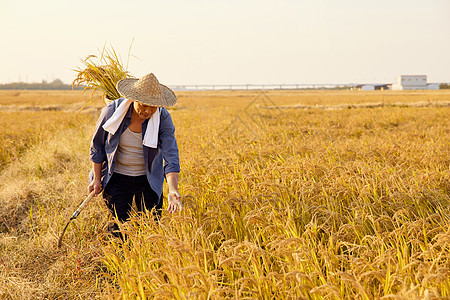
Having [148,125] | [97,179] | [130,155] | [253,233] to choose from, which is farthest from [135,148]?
[253,233]

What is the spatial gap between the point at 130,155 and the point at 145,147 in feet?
0.74

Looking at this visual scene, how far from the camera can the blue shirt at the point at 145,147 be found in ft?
9.48

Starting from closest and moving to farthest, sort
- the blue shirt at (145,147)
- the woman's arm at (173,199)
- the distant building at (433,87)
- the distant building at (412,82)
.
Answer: the woman's arm at (173,199) < the blue shirt at (145,147) < the distant building at (433,87) < the distant building at (412,82)

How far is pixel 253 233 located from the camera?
268 cm

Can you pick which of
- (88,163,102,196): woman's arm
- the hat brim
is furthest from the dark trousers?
the hat brim

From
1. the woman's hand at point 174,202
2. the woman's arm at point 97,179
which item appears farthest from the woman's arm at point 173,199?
the woman's arm at point 97,179

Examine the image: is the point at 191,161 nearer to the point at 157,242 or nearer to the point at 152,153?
the point at 152,153

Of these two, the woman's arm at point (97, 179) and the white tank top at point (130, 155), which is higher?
the white tank top at point (130, 155)

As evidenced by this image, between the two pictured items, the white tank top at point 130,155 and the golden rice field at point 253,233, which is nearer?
the golden rice field at point 253,233

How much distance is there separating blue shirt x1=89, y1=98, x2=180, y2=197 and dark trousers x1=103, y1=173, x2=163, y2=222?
0.11 meters

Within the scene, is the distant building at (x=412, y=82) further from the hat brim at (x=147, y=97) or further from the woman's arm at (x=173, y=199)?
the woman's arm at (x=173, y=199)

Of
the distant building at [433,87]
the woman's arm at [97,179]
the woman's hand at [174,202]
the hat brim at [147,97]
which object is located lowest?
the woman's hand at [174,202]

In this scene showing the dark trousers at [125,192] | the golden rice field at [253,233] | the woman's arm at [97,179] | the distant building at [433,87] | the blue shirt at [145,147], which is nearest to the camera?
the golden rice field at [253,233]

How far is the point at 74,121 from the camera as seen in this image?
12703 mm
